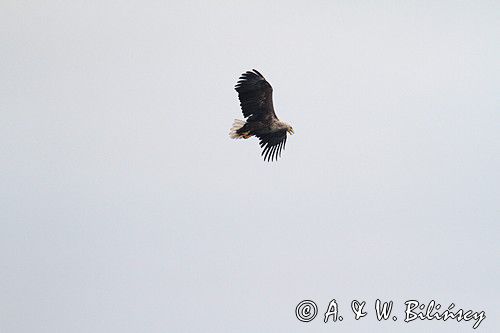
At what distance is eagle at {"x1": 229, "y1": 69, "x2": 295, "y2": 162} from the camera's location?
168ft

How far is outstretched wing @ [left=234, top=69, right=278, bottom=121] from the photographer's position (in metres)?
51.3

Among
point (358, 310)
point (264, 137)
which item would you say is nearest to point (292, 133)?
point (264, 137)

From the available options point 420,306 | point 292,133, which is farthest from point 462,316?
point 292,133

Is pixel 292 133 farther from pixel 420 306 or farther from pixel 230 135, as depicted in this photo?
pixel 420 306

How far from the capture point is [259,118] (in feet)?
171

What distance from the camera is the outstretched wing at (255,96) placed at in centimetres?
5131

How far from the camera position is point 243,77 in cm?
5138

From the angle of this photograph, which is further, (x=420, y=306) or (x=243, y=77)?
(x=420, y=306)

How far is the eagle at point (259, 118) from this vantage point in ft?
168

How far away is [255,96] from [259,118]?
702 mm

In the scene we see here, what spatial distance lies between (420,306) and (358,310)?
6.58 feet

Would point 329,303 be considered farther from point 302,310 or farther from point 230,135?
point 230,135

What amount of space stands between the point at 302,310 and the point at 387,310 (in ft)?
6.78

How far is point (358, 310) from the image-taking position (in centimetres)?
5359
